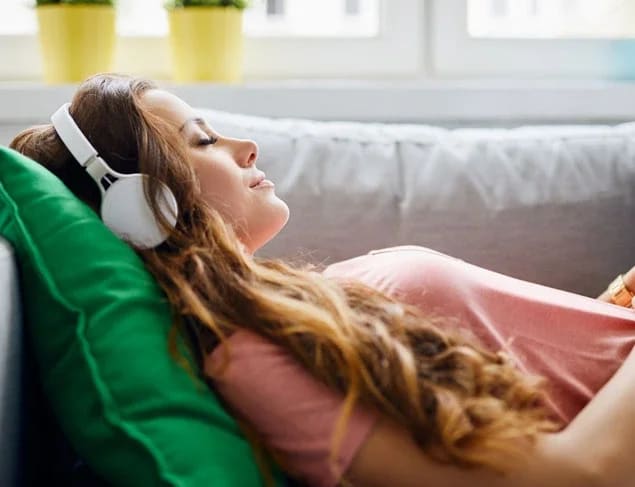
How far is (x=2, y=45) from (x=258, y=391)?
1.35m

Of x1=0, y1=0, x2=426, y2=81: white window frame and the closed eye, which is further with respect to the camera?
x1=0, y1=0, x2=426, y2=81: white window frame

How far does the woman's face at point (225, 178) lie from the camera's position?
49.1 inches

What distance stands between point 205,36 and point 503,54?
0.64m

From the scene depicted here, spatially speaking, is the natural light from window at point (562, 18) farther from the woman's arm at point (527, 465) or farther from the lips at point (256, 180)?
the woman's arm at point (527, 465)

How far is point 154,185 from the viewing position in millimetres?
1124

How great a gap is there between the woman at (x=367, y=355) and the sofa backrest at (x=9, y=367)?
0.48 feet

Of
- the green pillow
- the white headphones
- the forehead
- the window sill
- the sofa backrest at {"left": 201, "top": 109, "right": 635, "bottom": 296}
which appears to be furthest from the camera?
the window sill

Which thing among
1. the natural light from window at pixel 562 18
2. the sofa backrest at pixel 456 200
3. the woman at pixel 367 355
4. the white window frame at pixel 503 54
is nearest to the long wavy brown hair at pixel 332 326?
the woman at pixel 367 355

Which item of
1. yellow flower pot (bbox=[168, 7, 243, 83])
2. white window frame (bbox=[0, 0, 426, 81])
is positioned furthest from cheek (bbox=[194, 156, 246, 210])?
white window frame (bbox=[0, 0, 426, 81])

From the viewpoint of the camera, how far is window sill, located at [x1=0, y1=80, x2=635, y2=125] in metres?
1.85

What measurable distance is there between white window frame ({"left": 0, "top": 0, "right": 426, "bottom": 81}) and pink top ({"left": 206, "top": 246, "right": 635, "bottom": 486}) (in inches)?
35.0

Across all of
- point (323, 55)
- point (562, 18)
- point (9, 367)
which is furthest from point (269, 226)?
point (562, 18)

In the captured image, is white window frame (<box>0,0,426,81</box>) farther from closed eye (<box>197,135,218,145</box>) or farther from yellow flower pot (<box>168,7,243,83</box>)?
closed eye (<box>197,135,218,145</box>)

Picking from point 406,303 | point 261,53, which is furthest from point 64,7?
point 406,303
